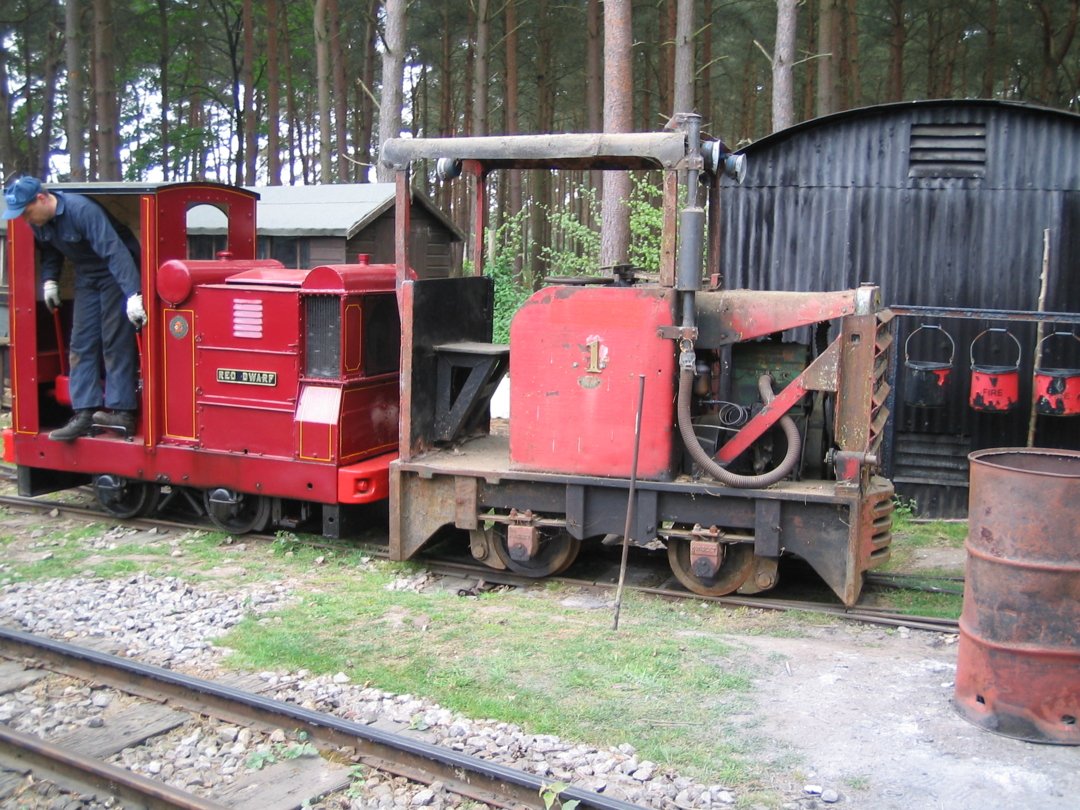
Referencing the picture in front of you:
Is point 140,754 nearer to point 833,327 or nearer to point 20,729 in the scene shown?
point 20,729

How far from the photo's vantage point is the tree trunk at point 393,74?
54.4 feet

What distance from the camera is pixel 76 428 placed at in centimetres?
879

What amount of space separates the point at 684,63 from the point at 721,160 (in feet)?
30.9

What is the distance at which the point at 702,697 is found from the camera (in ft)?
17.5

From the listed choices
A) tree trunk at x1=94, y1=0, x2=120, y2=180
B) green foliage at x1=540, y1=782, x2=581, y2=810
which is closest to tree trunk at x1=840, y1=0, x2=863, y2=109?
tree trunk at x1=94, y1=0, x2=120, y2=180

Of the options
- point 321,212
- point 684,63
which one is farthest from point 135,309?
point 684,63

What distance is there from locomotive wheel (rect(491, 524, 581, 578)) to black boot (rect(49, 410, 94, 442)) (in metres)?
3.64

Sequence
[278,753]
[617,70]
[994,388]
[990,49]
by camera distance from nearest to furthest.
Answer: [278,753] < [994,388] < [617,70] < [990,49]

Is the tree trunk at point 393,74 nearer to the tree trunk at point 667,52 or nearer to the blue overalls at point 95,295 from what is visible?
the tree trunk at point 667,52

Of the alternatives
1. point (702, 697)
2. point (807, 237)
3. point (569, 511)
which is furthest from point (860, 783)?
point (807, 237)

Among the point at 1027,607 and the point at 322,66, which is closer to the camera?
the point at 1027,607

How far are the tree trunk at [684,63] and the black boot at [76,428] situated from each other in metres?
9.97

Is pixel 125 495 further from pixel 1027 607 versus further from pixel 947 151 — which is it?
pixel 947 151

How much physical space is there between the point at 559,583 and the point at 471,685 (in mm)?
1959
